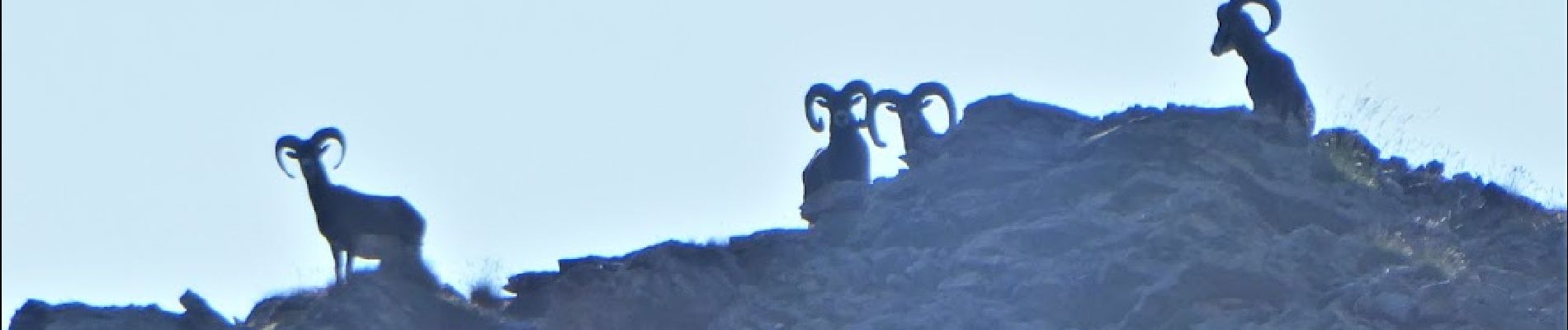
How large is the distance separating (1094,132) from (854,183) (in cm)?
190

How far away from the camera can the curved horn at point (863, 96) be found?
38.2m

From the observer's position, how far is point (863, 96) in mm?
38500

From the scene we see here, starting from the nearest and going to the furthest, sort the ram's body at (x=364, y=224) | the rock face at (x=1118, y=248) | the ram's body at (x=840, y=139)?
the rock face at (x=1118, y=248) → the ram's body at (x=364, y=224) → the ram's body at (x=840, y=139)

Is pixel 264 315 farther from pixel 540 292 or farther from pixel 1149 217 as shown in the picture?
pixel 1149 217

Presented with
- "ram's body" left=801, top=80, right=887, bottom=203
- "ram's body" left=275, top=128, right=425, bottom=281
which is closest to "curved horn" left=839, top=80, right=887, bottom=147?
"ram's body" left=801, top=80, right=887, bottom=203

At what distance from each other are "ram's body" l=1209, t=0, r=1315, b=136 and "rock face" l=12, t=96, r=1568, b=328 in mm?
710

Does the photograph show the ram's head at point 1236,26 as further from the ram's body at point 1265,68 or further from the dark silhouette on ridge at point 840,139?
the dark silhouette on ridge at point 840,139

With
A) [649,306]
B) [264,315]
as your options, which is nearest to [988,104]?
[649,306]

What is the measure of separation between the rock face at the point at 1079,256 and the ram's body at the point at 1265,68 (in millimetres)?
710

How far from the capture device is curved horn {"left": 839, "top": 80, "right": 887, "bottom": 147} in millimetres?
38250

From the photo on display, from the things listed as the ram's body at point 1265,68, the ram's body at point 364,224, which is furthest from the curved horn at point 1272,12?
the ram's body at point 364,224

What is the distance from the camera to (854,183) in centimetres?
3422

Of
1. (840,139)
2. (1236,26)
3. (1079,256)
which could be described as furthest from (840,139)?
(1079,256)

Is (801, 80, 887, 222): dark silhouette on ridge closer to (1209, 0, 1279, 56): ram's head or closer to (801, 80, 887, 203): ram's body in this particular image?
(801, 80, 887, 203): ram's body
